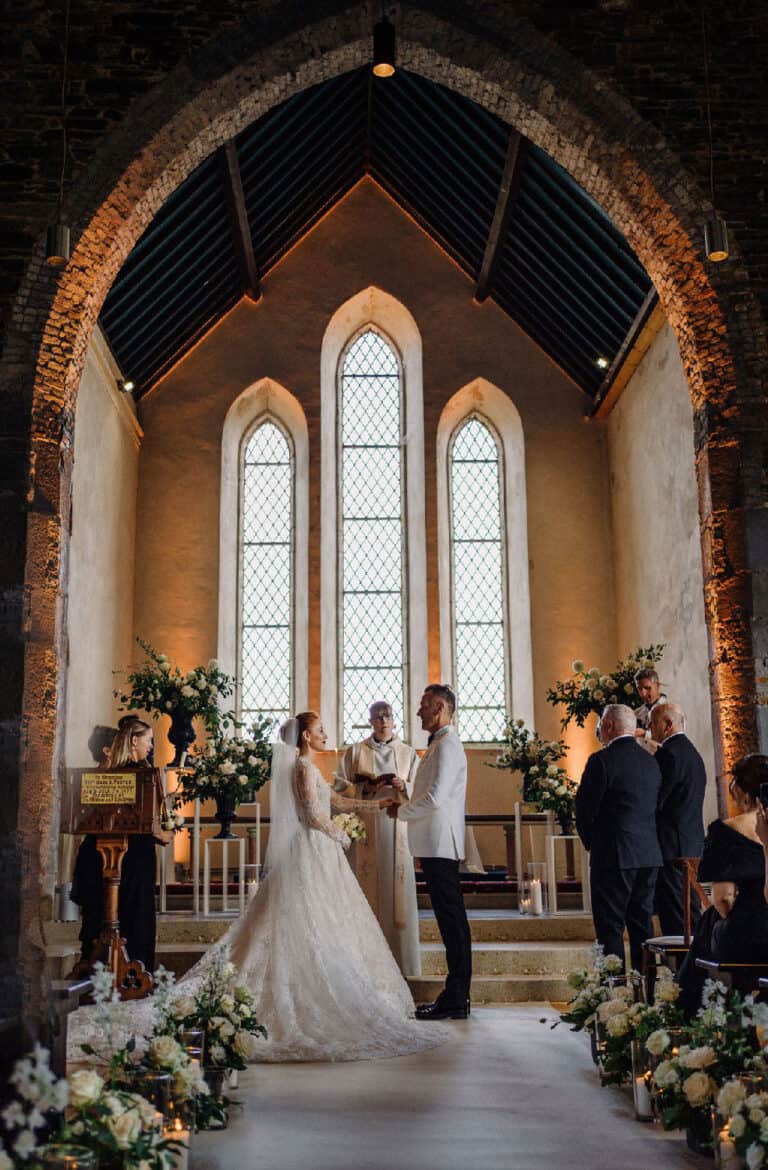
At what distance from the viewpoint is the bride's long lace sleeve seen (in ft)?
19.1

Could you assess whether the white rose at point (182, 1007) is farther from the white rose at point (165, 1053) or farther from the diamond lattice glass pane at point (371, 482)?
the diamond lattice glass pane at point (371, 482)

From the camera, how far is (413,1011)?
5.77 meters

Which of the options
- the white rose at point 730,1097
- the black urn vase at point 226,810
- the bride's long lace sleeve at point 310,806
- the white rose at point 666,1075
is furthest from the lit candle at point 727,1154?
the black urn vase at point 226,810

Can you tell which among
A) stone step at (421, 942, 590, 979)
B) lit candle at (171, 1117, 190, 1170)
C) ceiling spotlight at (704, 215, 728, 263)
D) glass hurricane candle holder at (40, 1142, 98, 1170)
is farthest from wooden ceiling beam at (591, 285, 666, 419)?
glass hurricane candle holder at (40, 1142, 98, 1170)

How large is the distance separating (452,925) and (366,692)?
5.97 meters

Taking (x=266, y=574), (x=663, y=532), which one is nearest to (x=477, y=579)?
(x=266, y=574)

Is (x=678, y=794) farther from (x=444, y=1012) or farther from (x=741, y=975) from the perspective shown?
(x=741, y=975)

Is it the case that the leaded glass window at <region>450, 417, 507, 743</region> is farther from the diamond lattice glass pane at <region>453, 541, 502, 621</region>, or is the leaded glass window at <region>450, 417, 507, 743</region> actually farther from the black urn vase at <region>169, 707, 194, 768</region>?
the black urn vase at <region>169, 707, 194, 768</region>

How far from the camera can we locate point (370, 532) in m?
12.2

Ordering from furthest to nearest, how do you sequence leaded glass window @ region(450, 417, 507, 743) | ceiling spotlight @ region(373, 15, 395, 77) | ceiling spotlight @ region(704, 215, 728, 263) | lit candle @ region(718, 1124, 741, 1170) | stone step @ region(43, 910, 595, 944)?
1. leaded glass window @ region(450, 417, 507, 743)
2. stone step @ region(43, 910, 595, 944)
3. ceiling spotlight @ region(373, 15, 395, 77)
4. ceiling spotlight @ region(704, 215, 728, 263)
5. lit candle @ region(718, 1124, 741, 1170)

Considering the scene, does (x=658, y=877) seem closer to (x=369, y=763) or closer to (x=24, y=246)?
(x=369, y=763)

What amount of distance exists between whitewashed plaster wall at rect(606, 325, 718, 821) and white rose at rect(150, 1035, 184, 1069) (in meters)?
5.91

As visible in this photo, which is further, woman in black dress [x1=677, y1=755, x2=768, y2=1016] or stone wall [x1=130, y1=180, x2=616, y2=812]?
stone wall [x1=130, y1=180, x2=616, y2=812]

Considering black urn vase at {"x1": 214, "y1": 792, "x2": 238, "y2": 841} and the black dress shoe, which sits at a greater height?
black urn vase at {"x1": 214, "y1": 792, "x2": 238, "y2": 841}
